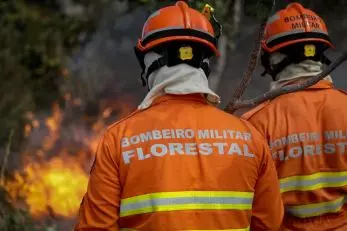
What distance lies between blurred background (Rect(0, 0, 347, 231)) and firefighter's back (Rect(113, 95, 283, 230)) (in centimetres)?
597

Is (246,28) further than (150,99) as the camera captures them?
Yes

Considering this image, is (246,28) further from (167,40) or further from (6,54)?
(167,40)

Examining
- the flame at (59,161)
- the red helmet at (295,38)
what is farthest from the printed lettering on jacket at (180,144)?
the flame at (59,161)

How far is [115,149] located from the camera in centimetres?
241

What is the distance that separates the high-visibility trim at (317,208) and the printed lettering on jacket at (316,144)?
11.0 inches

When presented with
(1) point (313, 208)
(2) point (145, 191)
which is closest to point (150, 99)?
(2) point (145, 191)

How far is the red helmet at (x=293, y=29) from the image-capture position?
355cm

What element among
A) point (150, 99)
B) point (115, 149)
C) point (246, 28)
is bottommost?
point (115, 149)

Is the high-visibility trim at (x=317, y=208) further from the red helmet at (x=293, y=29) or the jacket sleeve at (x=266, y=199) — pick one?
the red helmet at (x=293, y=29)

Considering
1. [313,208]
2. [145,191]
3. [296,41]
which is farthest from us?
[296,41]

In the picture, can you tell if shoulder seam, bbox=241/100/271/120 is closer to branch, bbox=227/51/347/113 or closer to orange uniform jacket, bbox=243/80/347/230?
orange uniform jacket, bbox=243/80/347/230

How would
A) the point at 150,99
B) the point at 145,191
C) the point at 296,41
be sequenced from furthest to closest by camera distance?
the point at 296,41, the point at 150,99, the point at 145,191

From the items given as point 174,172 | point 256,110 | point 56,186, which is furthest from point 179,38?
point 56,186

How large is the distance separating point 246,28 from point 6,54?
4.21 m
